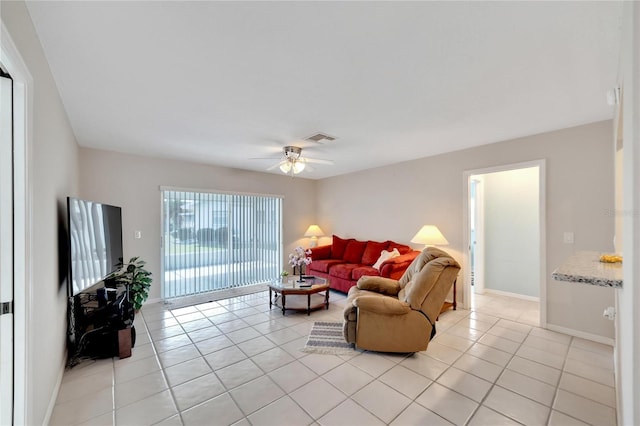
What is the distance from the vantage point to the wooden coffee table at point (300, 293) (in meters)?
3.73

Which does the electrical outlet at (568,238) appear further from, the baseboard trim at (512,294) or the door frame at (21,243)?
the door frame at (21,243)

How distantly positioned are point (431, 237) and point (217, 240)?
3.86m

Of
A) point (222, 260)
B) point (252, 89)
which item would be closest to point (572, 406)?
point (252, 89)

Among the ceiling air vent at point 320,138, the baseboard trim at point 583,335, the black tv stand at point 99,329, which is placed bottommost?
the baseboard trim at point 583,335

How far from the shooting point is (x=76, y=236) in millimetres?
2156

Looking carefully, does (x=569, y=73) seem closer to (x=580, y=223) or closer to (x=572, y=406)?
(x=580, y=223)

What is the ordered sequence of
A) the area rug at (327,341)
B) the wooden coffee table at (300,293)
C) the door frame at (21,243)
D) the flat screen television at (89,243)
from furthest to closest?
the wooden coffee table at (300,293)
the area rug at (327,341)
the flat screen television at (89,243)
the door frame at (21,243)

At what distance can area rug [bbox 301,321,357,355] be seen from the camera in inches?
106

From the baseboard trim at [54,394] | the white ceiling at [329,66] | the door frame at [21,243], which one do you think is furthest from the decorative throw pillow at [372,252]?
the door frame at [21,243]

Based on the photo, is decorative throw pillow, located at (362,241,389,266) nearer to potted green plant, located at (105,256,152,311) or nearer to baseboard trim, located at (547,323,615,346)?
baseboard trim, located at (547,323,615,346)

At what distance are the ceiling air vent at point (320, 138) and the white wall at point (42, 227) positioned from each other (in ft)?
7.69

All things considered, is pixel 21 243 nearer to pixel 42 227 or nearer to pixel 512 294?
pixel 42 227

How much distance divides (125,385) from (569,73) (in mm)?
4290

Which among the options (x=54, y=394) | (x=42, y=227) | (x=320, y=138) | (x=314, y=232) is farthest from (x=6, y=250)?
(x=314, y=232)
